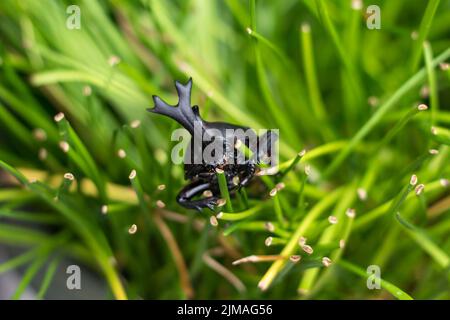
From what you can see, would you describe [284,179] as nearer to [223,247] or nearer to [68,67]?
[223,247]

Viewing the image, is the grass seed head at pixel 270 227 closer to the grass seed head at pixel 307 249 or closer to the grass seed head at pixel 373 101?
the grass seed head at pixel 307 249

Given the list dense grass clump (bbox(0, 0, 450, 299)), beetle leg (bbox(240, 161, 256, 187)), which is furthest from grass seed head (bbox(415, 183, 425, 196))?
beetle leg (bbox(240, 161, 256, 187))

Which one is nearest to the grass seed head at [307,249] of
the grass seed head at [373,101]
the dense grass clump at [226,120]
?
the dense grass clump at [226,120]

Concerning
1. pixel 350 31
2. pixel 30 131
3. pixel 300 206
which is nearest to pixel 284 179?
pixel 300 206

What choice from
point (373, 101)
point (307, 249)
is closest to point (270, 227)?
point (307, 249)

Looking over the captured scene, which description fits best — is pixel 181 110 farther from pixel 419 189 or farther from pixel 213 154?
pixel 419 189

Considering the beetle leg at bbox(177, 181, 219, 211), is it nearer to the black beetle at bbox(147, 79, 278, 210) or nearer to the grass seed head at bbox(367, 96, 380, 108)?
the black beetle at bbox(147, 79, 278, 210)
